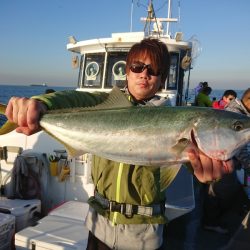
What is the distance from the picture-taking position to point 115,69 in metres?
8.84

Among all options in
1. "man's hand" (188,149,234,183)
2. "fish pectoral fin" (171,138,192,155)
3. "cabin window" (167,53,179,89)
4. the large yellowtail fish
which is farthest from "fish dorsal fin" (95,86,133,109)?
"cabin window" (167,53,179,89)

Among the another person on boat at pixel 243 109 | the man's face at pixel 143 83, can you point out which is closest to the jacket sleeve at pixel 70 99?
the man's face at pixel 143 83

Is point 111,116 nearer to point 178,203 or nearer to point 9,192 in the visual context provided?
point 178,203

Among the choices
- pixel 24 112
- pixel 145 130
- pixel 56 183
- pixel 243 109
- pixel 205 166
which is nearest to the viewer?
pixel 24 112

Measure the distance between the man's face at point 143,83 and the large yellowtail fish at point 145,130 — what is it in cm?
23

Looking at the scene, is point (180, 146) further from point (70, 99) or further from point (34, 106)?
point (34, 106)

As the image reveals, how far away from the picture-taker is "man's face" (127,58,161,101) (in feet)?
8.64

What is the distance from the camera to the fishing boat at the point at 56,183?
4.98 m

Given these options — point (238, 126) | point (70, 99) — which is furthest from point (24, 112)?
point (238, 126)

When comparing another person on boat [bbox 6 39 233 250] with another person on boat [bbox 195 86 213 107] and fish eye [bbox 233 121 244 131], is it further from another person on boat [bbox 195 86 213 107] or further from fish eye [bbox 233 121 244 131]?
another person on boat [bbox 195 86 213 107]

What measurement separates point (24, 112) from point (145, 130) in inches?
34.2

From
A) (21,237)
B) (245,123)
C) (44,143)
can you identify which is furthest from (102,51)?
(245,123)

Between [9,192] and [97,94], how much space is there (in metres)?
4.50

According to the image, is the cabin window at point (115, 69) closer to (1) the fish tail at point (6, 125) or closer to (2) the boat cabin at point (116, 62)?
(2) the boat cabin at point (116, 62)
